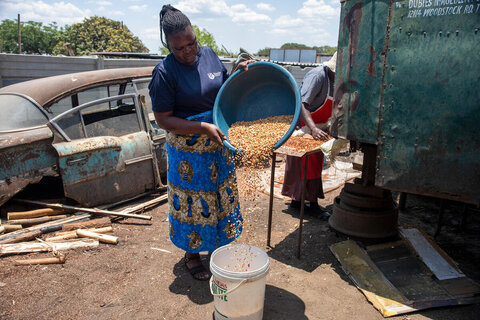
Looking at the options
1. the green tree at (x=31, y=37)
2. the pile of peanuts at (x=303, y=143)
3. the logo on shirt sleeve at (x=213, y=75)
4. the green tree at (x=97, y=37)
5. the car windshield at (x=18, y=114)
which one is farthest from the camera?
the green tree at (x=31, y=37)

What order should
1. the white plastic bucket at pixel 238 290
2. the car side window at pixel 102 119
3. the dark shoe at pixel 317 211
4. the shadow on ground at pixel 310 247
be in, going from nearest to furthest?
the white plastic bucket at pixel 238 290
the shadow on ground at pixel 310 247
the car side window at pixel 102 119
the dark shoe at pixel 317 211

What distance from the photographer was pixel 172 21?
8.08 feet

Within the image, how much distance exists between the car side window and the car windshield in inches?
11.7

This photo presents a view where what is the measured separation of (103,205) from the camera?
4.71 meters

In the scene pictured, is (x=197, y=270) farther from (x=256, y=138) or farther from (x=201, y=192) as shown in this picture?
(x=256, y=138)

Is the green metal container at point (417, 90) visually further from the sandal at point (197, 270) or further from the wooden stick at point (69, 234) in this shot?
the wooden stick at point (69, 234)

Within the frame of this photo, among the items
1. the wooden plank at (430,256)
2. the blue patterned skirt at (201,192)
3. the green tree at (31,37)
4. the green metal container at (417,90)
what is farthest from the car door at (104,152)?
the green tree at (31,37)

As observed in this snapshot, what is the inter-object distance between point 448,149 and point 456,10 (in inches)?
37.8

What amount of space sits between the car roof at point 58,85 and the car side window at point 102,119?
305 mm

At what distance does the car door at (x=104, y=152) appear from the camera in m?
4.33

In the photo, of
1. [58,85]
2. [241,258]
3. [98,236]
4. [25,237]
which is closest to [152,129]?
[58,85]

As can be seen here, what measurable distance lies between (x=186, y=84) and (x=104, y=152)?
93.4 inches

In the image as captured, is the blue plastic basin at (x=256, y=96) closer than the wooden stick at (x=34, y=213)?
Yes

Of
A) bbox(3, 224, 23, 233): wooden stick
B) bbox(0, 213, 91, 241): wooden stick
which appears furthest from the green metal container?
bbox(3, 224, 23, 233): wooden stick
